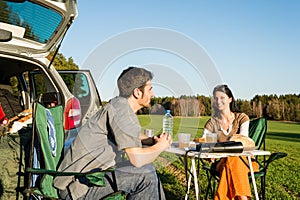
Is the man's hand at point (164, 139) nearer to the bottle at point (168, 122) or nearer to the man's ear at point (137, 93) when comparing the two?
the bottle at point (168, 122)

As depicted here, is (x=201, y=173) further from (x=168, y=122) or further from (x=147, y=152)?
(x=168, y=122)

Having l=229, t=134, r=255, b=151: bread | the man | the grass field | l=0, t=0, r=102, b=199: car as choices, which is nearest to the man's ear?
the man

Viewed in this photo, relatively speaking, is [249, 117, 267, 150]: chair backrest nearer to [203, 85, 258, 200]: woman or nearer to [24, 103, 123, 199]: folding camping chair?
[203, 85, 258, 200]: woman

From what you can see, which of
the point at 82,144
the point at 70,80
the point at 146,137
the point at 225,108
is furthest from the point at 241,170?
the point at 70,80

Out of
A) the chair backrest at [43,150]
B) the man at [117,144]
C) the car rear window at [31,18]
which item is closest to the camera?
the man at [117,144]

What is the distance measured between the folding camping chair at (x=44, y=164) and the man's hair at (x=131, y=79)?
409 millimetres

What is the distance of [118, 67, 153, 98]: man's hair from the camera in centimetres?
209

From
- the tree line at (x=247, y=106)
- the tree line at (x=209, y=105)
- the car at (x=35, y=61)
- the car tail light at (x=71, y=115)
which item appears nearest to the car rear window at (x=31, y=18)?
the car at (x=35, y=61)

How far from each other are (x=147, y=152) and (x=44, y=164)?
62cm

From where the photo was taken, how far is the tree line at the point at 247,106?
6.50 ft

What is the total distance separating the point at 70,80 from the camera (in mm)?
4820

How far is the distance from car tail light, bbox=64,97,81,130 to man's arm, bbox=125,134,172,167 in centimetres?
132

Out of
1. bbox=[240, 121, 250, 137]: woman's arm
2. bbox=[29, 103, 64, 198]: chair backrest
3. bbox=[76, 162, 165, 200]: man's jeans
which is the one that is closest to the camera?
bbox=[29, 103, 64, 198]: chair backrest

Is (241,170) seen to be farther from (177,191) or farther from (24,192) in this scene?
(24,192)
